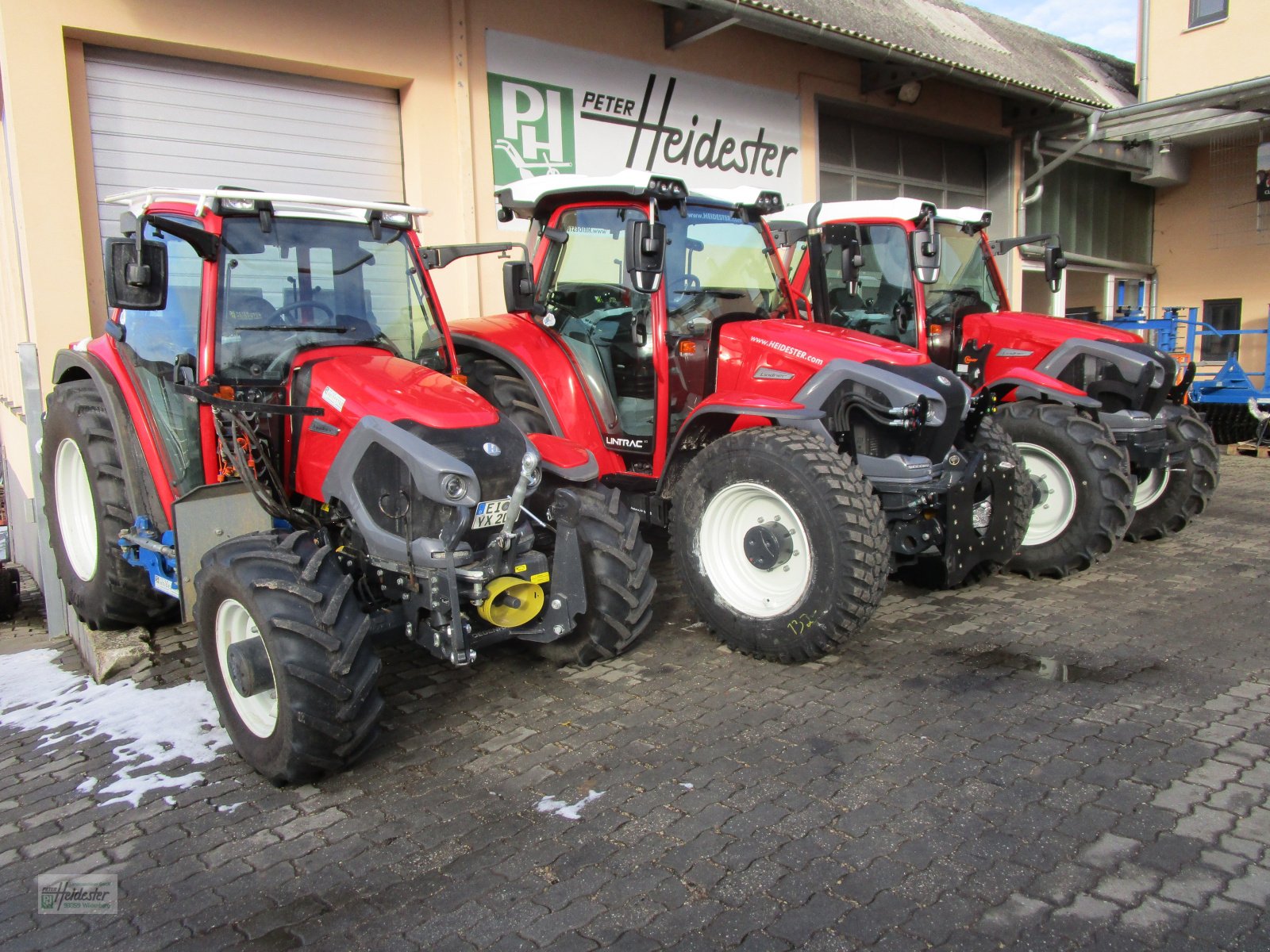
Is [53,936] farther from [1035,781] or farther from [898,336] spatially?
[898,336]

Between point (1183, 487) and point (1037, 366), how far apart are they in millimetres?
1644

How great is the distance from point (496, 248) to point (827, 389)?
1848 mm

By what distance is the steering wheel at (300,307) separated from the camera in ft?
13.2

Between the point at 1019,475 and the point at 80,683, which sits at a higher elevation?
the point at 1019,475

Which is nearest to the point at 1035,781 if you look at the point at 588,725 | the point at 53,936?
the point at 588,725

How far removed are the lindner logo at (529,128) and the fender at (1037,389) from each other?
14.2 ft

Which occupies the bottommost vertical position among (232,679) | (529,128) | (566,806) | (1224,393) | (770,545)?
(566,806)

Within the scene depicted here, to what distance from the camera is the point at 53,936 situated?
2592 millimetres

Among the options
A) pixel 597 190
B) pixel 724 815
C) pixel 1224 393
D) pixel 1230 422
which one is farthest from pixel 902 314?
pixel 1230 422

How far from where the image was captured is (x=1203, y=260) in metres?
17.0

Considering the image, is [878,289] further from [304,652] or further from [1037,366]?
[304,652]

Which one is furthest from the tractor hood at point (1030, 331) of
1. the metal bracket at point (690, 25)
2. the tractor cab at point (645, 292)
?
the metal bracket at point (690, 25)

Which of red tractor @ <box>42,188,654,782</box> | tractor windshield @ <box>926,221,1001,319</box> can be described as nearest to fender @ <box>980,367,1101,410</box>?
tractor windshield @ <box>926,221,1001,319</box>

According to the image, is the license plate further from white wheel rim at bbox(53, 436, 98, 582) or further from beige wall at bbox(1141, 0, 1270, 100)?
beige wall at bbox(1141, 0, 1270, 100)
